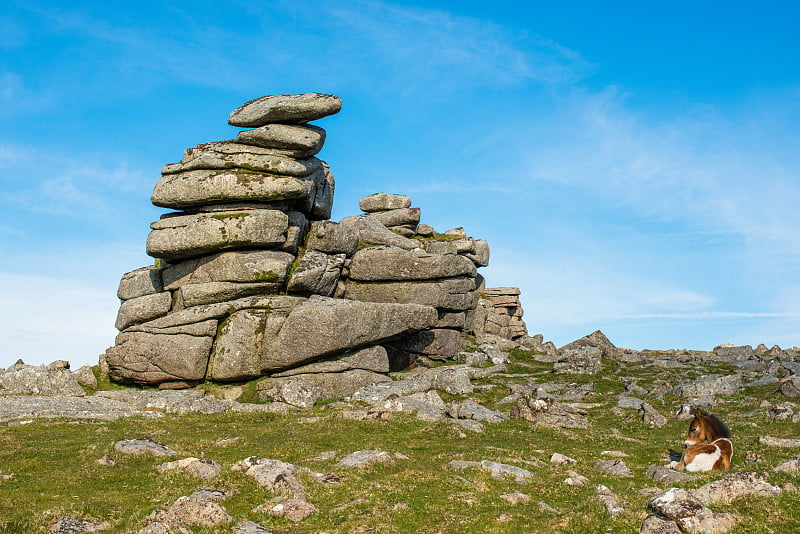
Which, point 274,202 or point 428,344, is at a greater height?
point 274,202

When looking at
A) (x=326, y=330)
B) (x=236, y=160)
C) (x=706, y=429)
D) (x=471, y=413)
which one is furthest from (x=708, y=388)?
(x=236, y=160)

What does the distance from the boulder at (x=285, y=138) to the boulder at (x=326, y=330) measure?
1447cm

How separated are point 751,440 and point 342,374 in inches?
1151

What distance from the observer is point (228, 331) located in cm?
5156

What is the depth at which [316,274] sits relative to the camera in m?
56.4

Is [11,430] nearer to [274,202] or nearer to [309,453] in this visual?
[309,453]

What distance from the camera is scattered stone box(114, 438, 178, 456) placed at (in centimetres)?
2609

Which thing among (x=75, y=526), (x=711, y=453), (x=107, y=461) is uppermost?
(x=711, y=453)

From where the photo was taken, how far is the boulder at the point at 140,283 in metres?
58.7

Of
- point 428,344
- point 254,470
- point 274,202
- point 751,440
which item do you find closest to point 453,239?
point 428,344

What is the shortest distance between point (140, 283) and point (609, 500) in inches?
1968

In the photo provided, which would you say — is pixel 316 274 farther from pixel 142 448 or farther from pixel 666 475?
pixel 666 475

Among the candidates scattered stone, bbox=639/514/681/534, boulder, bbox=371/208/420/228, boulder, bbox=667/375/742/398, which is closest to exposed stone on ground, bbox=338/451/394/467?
scattered stone, bbox=639/514/681/534

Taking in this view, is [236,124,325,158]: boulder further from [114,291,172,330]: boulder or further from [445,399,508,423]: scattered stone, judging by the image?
[445,399,508,423]: scattered stone
